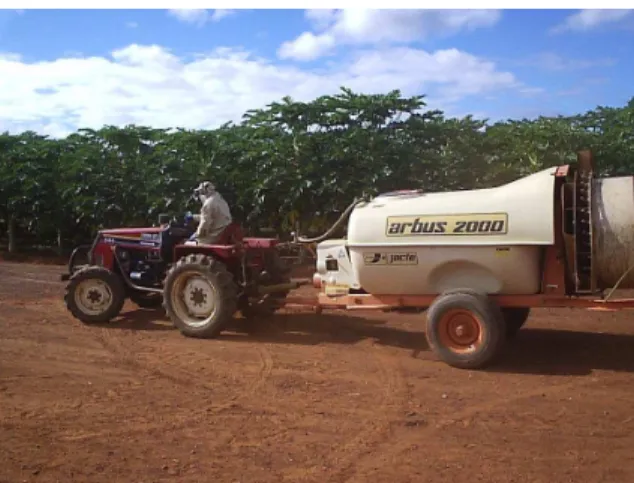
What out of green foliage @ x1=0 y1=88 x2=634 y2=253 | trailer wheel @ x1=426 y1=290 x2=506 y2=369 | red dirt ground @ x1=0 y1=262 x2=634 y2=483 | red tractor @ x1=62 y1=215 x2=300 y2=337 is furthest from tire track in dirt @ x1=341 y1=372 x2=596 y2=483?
green foliage @ x1=0 y1=88 x2=634 y2=253

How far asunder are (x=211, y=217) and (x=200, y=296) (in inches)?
40.1

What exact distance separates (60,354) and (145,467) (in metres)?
3.73

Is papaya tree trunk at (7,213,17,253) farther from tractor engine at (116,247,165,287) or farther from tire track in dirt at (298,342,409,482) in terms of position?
tire track in dirt at (298,342,409,482)

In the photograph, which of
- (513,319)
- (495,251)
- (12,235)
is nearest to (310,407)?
(495,251)

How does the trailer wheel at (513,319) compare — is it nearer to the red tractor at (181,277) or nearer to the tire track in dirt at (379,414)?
the tire track in dirt at (379,414)

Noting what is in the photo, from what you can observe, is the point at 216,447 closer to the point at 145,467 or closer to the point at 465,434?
the point at 145,467

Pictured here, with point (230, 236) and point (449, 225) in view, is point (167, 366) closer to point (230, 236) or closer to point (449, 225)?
point (230, 236)

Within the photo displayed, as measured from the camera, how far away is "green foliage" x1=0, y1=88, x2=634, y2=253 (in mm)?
14609

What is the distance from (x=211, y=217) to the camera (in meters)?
8.82

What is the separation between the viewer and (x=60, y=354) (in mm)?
7711

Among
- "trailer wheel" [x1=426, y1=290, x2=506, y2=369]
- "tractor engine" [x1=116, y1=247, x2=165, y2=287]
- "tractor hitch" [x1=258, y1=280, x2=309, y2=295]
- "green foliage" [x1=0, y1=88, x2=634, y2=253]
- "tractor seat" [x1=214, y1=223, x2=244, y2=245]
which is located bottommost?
"trailer wheel" [x1=426, y1=290, x2=506, y2=369]

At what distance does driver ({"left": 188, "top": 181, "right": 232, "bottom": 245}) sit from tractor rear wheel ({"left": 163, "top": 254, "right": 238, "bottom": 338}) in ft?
1.19

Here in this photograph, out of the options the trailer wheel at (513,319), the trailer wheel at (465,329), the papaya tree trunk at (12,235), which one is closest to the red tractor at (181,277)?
the trailer wheel at (465,329)

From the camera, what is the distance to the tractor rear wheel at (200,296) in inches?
333
